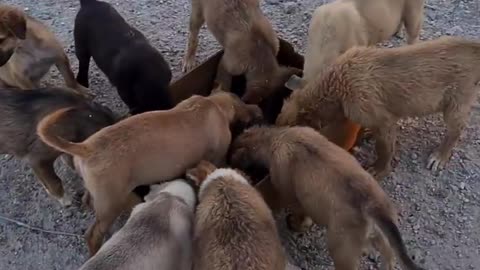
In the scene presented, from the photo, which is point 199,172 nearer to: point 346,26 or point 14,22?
point 346,26

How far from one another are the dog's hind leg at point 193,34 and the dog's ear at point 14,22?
41.4 inches

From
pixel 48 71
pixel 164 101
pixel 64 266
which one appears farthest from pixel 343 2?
pixel 64 266

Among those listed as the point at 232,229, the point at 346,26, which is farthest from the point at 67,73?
the point at 232,229

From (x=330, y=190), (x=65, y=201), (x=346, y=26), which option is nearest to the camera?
(x=330, y=190)

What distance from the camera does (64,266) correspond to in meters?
3.72

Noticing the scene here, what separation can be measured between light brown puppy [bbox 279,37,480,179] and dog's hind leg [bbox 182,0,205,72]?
1.02 m

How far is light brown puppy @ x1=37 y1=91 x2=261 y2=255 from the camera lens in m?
3.24

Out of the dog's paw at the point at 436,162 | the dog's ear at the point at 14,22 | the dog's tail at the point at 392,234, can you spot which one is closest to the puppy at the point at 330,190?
the dog's tail at the point at 392,234

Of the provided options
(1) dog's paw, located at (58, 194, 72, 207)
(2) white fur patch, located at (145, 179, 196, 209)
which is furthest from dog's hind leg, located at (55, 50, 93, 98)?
(2) white fur patch, located at (145, 179, 196, 209)

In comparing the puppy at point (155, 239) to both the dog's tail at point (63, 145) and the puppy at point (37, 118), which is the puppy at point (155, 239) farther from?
the puppy at point (37, 118)

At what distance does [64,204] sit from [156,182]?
0.79 m

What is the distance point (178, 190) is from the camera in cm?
334

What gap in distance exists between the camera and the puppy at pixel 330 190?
3.04 metres

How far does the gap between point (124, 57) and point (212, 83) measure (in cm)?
60
